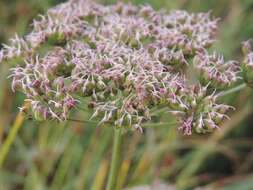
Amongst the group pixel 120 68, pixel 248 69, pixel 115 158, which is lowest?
pixel 115 158

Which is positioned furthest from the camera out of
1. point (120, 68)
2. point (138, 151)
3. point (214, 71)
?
point (138, 151)

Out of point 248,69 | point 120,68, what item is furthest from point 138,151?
point 120,68

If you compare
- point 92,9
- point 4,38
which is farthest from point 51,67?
point 4,38

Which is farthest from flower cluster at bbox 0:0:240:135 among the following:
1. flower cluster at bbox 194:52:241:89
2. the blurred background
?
the blurred background

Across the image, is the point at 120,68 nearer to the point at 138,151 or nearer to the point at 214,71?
the point at 214,71

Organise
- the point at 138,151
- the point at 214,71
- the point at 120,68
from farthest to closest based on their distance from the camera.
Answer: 1. the point at 138,151
2. the point at 214,71
3. the point at 120,68

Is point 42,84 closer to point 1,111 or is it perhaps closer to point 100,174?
point 100,174
